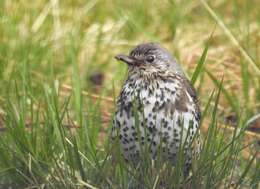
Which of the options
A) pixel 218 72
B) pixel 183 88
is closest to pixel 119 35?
pixel 218 72

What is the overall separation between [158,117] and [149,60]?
22.8 inches

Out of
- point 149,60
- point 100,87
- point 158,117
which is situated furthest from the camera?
point 100,87

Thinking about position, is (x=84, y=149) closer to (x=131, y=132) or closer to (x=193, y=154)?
(x=131, y=132)

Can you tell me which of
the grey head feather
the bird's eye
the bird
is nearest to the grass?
the bird

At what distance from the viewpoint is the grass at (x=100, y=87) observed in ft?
13.6

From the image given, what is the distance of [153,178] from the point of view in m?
4.10

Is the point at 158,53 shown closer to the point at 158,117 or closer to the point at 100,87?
the point at 158,117

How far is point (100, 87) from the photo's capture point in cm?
638

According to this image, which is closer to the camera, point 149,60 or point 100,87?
point 149,60

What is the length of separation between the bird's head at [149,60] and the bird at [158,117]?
4cm

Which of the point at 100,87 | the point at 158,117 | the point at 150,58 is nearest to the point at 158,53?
the point at 150,58

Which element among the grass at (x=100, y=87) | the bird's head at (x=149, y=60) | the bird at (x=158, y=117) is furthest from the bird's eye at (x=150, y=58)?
the grass at (x=100, y=87)

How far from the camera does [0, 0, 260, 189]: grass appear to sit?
4156 mm

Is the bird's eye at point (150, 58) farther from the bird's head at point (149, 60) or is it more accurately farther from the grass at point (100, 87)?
the grass at point (100, 87)
